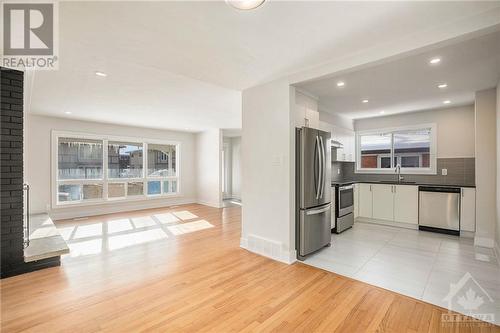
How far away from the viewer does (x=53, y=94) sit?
396 cm

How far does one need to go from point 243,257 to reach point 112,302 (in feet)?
5.40

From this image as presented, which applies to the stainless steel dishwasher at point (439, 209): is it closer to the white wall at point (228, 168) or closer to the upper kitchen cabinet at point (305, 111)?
the upper kitchen cabinet at point (305, 111)

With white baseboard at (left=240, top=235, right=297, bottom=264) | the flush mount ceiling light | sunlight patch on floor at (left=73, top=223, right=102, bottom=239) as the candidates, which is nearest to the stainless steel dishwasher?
white baseboard at (left=240, top=235, right=297, bottom=264)

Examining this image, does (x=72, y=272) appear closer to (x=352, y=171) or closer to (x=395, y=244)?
(x=395, y=244)

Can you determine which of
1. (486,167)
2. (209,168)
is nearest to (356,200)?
(486,167)

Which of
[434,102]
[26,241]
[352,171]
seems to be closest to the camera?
[26,241]

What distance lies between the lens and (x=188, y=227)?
16.6ft

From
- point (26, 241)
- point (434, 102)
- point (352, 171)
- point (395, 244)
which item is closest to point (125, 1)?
point (26, 241)

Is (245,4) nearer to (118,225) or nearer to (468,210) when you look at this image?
(468,210)

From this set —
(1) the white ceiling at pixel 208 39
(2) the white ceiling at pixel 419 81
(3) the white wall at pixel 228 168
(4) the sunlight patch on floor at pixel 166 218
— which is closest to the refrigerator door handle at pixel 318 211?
(2) the white ceiling at pixel 419 81

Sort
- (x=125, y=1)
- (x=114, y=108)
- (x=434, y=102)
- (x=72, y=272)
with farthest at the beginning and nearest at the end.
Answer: (x=114, y=108)
(x=434, y=102)
(x=72, y=272)
(x=125, y=1)

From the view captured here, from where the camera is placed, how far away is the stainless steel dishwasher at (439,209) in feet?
13.9

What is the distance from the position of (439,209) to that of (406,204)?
53 centimetres

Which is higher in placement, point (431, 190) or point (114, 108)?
point (114, 108)
